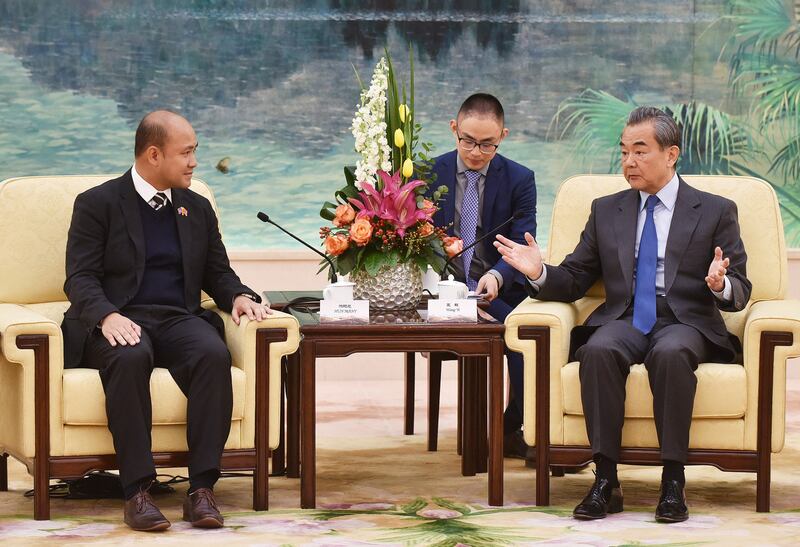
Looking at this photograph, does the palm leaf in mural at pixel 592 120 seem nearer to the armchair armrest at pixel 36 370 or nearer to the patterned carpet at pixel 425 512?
the patterned carpet at pixel 425 512

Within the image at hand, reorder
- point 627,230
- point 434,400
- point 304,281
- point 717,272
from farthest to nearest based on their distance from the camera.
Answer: point 304,281, point 434,400, point 627,230, point 717,272

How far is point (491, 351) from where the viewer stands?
381 cm

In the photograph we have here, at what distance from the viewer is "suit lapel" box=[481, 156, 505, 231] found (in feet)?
15.1

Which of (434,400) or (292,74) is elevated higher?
(292,74)

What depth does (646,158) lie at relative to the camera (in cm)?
404

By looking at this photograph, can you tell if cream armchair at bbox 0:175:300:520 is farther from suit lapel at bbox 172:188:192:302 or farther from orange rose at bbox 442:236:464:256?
orange rose at bbox 442:236:464:256

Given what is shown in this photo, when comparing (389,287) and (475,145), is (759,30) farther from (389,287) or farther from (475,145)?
(389,287)

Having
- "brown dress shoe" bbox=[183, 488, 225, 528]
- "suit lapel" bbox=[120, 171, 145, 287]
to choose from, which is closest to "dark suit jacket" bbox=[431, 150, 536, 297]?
"suit lapel" bbox=[120, 171, 145, 287]

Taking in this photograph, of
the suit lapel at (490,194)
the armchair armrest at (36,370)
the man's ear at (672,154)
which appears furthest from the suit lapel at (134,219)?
the man's ear at (672,154)

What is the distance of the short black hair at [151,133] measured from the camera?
3.88 m

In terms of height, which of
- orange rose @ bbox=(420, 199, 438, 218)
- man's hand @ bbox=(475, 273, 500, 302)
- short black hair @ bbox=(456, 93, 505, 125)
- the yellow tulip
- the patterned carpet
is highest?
short black hair @ bbox=(456, 93, 505, 125)

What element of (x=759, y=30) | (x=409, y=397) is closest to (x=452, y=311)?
(x=409, y=397)

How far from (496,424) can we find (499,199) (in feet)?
3.48

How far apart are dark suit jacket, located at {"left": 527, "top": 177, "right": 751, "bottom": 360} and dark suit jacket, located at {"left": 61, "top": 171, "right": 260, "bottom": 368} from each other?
1.03m
